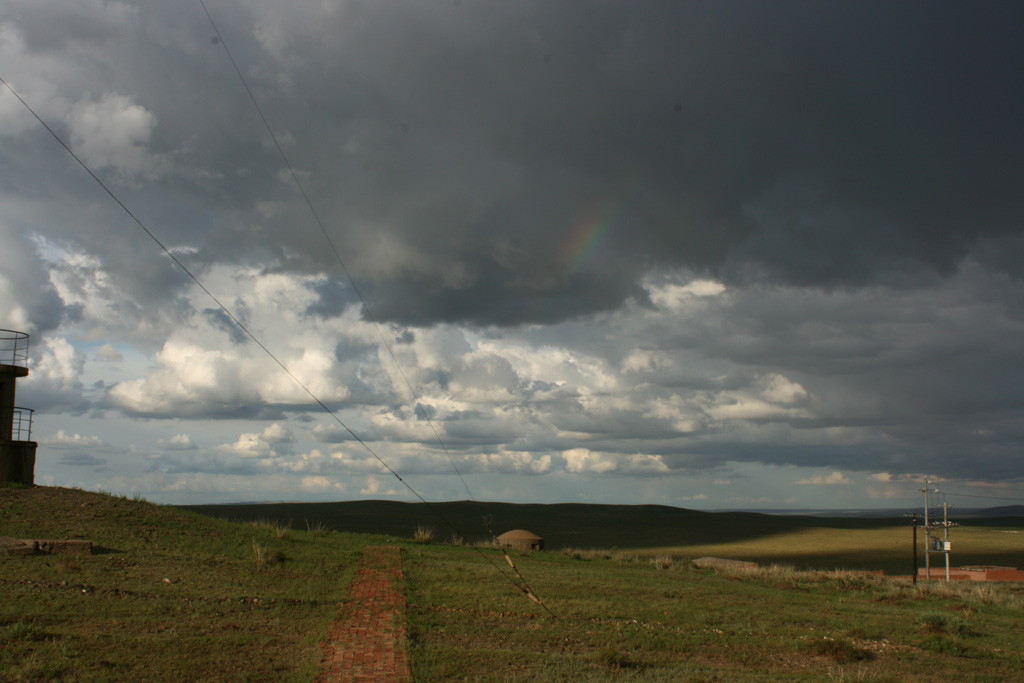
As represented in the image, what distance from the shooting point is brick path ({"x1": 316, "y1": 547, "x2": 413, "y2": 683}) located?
385 inches

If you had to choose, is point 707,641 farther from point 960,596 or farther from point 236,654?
point 960,596

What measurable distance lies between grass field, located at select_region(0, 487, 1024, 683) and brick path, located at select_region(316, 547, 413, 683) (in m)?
0.31

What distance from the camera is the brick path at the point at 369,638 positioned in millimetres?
9781

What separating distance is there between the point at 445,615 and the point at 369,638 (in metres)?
2.83

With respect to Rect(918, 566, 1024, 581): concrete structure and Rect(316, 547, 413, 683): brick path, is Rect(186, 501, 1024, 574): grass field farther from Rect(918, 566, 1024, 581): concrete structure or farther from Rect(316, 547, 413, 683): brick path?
Rect(316, 547, 413, 683): brick path

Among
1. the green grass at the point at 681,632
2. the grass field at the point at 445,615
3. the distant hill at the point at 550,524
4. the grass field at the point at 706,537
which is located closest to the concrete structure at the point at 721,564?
the grass field at the point at 445,615

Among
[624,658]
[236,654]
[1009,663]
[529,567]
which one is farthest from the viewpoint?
[529,567]

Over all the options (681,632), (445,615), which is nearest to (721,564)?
(681,632)

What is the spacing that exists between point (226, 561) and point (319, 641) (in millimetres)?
8274

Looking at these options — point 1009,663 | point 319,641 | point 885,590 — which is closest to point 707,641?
point 1009,663

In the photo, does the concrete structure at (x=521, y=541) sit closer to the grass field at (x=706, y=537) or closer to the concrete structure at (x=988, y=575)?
the grass field at (x=706, y=537)

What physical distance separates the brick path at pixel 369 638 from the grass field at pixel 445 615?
0.31 meters

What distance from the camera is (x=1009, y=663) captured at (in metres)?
12.6

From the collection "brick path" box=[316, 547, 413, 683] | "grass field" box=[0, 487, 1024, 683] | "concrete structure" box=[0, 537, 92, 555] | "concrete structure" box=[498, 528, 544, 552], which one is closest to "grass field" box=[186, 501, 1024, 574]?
"concrete structure" box=[498, 528, 544, 552]
